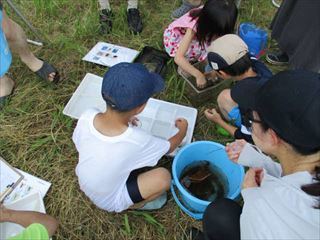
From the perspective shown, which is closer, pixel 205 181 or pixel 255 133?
pixel 255 133

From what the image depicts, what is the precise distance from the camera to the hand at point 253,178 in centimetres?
131

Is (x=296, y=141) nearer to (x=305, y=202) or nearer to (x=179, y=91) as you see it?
(x=305, y=202)

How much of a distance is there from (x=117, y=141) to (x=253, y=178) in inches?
24.7

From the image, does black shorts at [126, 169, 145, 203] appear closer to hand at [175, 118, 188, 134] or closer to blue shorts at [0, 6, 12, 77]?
hand at [175, 118, 188, 134]

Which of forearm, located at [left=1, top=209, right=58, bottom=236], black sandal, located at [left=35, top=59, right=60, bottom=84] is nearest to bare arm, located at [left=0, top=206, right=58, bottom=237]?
forearm, located at [left=1, top=209, right=58, bottom=236]

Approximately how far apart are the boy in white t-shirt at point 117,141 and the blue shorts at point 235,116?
617 mm

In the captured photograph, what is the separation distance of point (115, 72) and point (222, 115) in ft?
3.60

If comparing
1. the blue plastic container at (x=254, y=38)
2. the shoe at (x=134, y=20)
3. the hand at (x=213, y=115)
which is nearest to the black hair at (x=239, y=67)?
the hand at (x=213, y=115)

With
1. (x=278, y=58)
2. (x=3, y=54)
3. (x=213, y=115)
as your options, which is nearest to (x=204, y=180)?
(x=213, y=115)

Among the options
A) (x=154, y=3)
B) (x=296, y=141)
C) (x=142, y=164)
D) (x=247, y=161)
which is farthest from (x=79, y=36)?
(x=296, y=141)

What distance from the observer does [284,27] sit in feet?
7.44

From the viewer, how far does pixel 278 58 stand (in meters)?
2.53

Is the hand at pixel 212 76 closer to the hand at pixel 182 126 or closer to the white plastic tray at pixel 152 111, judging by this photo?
the white plastic tray at pixel 152 111

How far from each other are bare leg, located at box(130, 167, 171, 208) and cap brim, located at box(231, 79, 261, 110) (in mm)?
554
